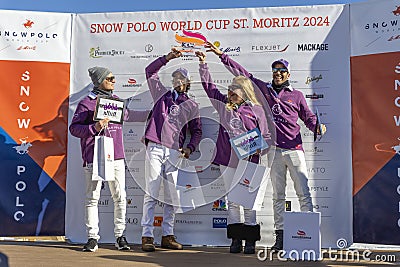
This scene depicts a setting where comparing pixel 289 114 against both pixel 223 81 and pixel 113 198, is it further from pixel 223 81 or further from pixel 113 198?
pixel 113 198

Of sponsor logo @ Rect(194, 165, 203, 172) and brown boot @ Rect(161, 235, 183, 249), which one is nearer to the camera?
brown boot @ Rect(161, 235, 183, 249)

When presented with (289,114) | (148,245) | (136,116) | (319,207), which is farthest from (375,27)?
(148,245)

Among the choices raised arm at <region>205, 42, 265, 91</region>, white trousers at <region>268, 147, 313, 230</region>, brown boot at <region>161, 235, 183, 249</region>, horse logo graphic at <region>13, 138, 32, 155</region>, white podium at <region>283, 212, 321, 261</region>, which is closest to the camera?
white podium at <region>283, 212, 321, 261</region>

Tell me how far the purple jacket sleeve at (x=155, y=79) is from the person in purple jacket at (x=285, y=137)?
949 mm

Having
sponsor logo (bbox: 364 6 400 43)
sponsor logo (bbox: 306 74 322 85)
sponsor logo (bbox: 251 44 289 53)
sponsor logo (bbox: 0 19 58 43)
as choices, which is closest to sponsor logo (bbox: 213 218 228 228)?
sponsor logo (bbox: 306 74 322 85)

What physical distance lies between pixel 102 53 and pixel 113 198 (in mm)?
1504

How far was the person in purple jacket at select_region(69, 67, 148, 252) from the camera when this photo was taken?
14.3 feet

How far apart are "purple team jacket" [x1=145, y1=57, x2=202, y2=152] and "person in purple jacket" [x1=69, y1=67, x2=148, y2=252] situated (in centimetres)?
35

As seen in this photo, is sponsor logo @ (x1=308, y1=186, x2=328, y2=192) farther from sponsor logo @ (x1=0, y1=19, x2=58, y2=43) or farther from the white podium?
sponsor logo @ (x1=0, y1=19, x2=58, y2=43)

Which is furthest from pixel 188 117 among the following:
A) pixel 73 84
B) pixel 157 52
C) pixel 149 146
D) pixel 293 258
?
pixel 293 258

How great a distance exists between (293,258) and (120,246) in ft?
5.05

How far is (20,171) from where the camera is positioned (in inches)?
195

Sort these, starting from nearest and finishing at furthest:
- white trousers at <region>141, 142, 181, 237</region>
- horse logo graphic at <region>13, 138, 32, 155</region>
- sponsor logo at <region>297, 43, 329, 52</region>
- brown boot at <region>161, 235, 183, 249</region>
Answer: white trousers at <region>141, 142, 181, 237</region> → brown boot at <region>161, 235, 183, 249</region> → sponsor logo at <region>297, 43, 329, 52</region> → horse logo graphic at <region>13, 138, 32, 155</region>

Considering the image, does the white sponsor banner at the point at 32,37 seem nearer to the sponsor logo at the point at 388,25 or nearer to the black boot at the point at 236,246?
the black boot at the point at 236,246
